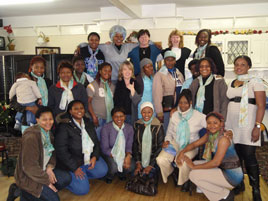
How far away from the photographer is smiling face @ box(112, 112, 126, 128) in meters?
3.12

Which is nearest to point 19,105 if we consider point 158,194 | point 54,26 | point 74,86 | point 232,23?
point 74,86

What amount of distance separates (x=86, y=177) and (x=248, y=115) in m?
1.77

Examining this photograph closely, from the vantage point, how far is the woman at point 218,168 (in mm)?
2525

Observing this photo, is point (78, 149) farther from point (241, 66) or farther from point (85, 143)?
point (241, 66)

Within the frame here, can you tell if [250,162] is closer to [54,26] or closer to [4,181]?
[4,181]

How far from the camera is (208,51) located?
322cm

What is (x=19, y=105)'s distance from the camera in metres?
3.18

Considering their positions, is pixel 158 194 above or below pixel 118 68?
below

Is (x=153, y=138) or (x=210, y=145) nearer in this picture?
(x=210, y=145)

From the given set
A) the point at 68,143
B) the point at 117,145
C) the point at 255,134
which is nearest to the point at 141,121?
the point at 117,145

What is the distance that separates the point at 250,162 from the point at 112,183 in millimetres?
1516

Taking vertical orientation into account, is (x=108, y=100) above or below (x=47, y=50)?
below

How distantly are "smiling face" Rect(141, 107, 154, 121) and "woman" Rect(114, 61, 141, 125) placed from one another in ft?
0.72

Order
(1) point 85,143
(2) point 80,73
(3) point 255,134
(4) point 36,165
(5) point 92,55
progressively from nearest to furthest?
(4) point 36,165 < (3) point 255,134 < (1) point 85,143 < (2) point 80,73 < (5) point 92,55
